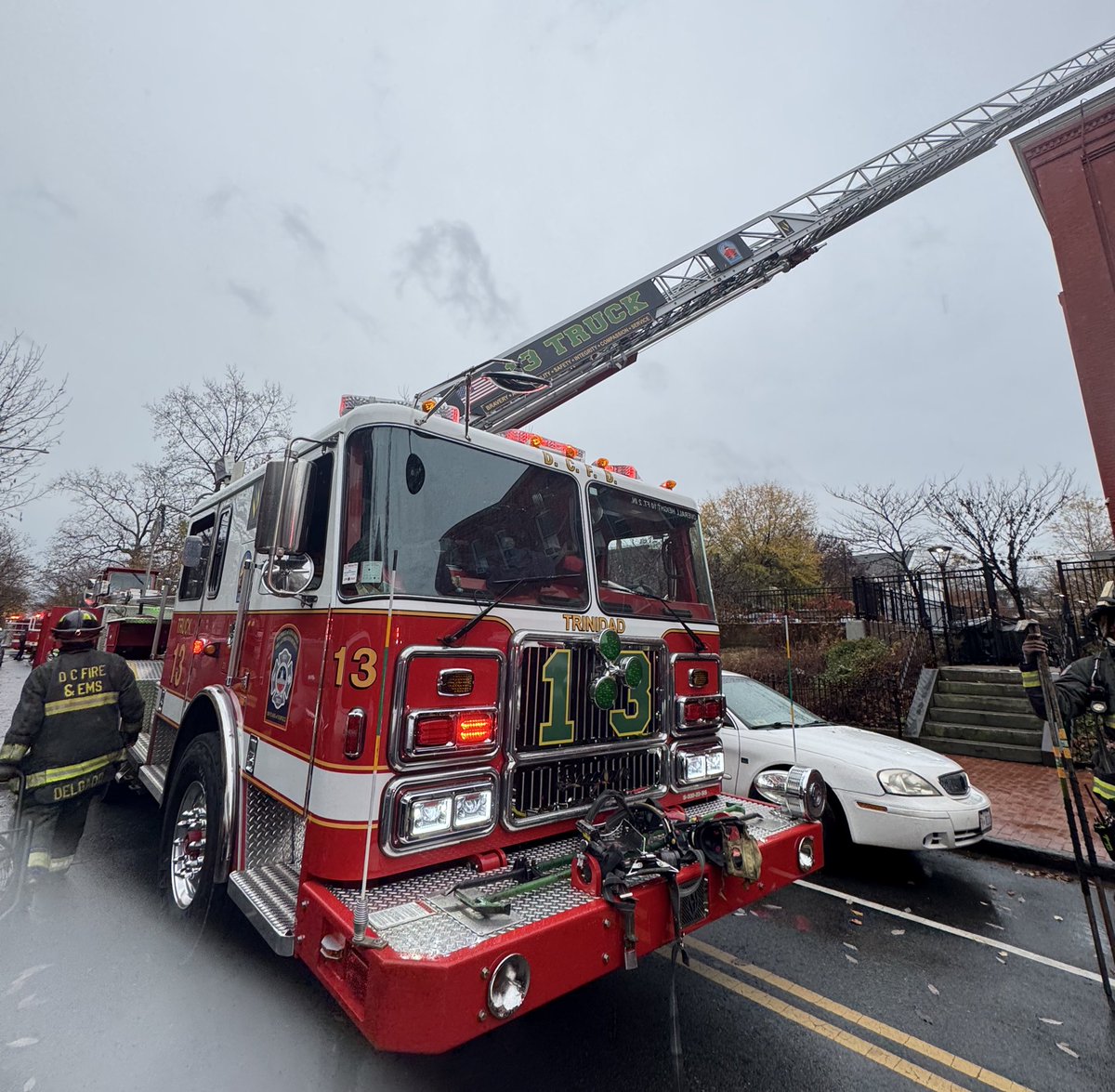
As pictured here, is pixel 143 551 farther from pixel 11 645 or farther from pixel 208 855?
pixel 208 855

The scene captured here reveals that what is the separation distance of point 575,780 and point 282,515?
1.94m

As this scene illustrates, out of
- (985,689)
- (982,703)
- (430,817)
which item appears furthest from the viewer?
(985,689)

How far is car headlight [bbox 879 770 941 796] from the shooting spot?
489 cm

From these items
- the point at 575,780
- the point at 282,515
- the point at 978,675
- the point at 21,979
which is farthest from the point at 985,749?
the point at 21,979

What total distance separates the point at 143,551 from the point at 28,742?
29.0 m

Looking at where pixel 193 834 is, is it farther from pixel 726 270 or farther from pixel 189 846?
pixel 726 270

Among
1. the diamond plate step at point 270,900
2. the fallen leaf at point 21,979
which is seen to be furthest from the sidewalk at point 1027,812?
the fallen leaf at point 21,979

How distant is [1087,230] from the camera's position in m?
12.1

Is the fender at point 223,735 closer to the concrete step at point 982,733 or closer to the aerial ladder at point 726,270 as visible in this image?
the aerial ladder at point 726,270

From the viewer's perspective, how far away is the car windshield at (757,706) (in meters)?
6.12

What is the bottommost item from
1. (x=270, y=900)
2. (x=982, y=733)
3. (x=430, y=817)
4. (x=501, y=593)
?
(x=982, y=733)

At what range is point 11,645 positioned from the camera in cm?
3881

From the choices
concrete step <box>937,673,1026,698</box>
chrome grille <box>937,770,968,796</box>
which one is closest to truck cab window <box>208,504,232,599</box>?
chrome grille <box>937,770,968,796</box>

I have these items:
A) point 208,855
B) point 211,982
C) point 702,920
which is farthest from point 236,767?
point 702,920
